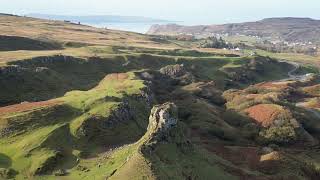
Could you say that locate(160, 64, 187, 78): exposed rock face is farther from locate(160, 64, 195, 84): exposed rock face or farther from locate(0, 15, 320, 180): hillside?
locate(0, 15, 320, 180): hillside

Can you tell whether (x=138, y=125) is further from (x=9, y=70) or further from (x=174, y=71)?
(x=174, y=71)

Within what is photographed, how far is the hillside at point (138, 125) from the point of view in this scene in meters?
51.9

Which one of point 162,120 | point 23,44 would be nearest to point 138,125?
point 162,120

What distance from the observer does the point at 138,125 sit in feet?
223

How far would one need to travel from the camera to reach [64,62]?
366ft

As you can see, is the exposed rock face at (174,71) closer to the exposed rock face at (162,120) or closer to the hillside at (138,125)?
the hillside at (138,125)

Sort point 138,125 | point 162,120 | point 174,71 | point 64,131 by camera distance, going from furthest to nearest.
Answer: point 174,71 < point 138,125 < point 64,131 < point 162,120

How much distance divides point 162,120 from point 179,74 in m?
70.7

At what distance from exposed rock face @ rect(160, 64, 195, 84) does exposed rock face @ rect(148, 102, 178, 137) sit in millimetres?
60131

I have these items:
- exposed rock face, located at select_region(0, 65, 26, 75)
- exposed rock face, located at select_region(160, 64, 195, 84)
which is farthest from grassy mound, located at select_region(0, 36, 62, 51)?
exposed rock face, located at select_region(0, 65, 26, 75)

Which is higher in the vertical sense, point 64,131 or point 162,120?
point 162,120

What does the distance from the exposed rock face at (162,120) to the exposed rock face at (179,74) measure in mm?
60131

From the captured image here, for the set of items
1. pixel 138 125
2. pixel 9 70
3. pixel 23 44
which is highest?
pixel 9 70

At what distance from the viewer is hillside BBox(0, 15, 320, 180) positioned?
51.9 m
